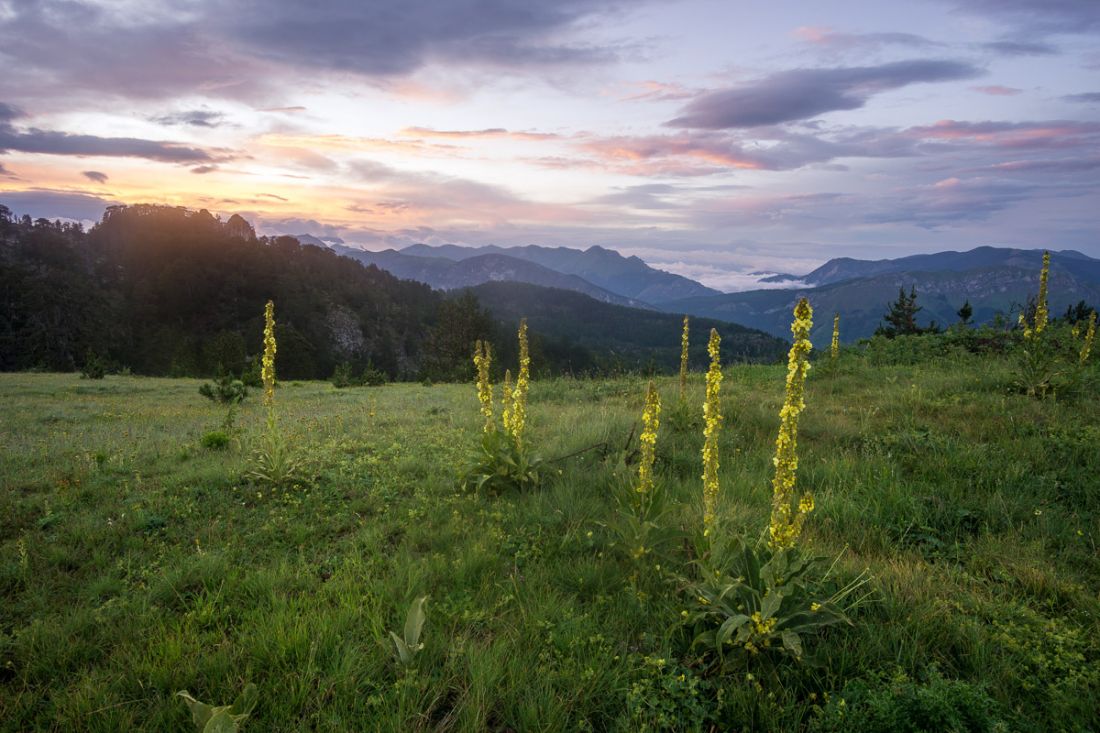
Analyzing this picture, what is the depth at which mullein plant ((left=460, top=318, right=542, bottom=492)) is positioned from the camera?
6.88 metres

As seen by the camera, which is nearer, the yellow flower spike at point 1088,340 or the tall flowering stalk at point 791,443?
the tall flowering stalk at point 791,443

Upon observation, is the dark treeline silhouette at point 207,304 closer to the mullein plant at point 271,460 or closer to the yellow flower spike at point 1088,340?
the mullein plant at point 271,460

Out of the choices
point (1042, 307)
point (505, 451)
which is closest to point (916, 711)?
point (505, 451)

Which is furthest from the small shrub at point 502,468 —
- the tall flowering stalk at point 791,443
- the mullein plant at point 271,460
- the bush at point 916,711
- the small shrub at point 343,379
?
the small shrub at point 343,379

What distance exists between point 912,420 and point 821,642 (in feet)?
21.5

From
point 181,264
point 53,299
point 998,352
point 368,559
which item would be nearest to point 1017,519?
point 368,559

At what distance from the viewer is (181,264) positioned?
406 feet

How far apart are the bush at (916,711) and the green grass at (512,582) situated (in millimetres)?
49

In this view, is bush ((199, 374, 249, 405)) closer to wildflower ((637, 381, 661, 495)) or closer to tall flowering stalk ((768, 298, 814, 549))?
wildflower ((637, 381, 661, 495))

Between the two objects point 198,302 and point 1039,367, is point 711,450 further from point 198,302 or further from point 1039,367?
point 198,302

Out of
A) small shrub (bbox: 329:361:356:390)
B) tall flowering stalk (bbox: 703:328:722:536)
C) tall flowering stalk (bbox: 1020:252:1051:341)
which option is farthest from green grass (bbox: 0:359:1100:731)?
small shrub (bbox: 329:361:356:390)

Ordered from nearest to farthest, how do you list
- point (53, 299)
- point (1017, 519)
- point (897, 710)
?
1. point (897, 710)
2. point (1017, 519)
3. point (53, 299)

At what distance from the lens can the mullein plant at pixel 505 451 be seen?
22.6 feet

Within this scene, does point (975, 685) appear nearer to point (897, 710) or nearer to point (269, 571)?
point (897, 710)
